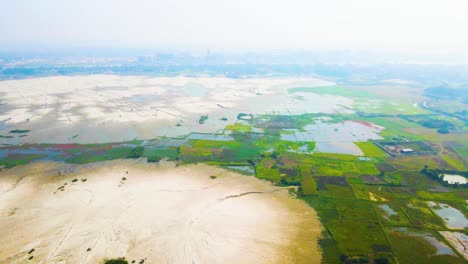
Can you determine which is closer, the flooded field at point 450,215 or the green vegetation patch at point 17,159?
the flooded field at point 450,215

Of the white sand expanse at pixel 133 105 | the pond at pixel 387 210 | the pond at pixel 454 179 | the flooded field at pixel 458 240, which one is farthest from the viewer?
the white sand expanse at pixel 133 105

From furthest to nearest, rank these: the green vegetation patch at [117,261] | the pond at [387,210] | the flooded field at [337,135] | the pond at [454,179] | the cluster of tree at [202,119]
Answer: the cluster of tree at [202,119], the flooded field at [337,135], the pond at [454,179], the pond at [387,210], the green vegetation patch at [117,261]

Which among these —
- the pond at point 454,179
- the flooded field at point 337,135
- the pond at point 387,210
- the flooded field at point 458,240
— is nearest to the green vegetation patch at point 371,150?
the flooded field at point 337,135

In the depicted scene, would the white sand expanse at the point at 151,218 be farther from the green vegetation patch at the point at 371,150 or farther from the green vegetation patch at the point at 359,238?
the green vegetation patch at the point at 371,150

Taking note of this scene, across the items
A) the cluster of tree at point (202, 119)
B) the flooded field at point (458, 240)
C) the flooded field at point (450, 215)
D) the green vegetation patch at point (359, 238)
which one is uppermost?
the cluster of tree at point (202, 119)

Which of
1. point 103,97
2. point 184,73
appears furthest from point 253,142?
point 184,73

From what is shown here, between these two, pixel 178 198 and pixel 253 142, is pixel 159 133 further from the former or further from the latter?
pixel 178 198
